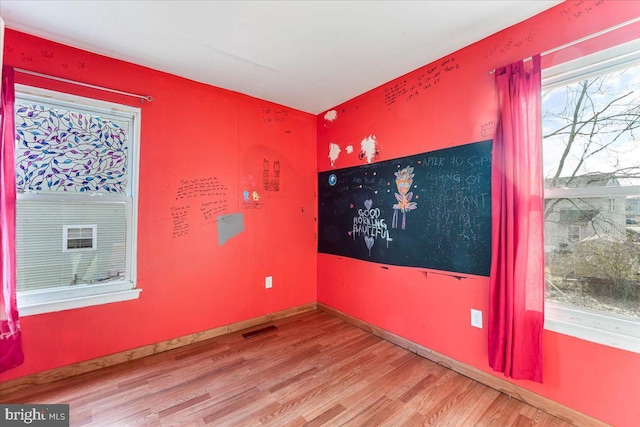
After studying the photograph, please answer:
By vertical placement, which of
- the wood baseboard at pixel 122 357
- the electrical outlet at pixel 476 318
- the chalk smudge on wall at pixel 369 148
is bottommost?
the wood baseboard at pixel 122 357

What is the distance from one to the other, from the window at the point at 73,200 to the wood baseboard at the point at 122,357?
1.53ft

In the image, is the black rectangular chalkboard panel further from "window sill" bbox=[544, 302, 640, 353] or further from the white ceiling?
the white ceiling

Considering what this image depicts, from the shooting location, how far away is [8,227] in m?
1.77

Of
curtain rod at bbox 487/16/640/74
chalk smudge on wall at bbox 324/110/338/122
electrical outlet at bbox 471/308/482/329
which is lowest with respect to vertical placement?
electrical outlet at bbox 471/308/482/329

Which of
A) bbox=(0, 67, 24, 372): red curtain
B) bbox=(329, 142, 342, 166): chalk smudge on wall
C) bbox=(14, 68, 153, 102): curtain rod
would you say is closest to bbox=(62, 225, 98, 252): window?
bbox=(0, 67, 24, 372): red curtain

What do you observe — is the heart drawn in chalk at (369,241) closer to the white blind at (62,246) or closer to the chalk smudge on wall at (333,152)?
the chalk smudge on wall at (333,152)

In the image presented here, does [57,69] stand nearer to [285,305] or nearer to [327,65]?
[327,65]

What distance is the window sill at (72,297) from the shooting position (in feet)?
6.24

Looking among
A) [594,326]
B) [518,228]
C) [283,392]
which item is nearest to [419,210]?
[518,228]

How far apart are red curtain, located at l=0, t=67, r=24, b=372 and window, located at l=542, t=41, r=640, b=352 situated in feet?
11.5

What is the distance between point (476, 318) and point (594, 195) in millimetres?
1091

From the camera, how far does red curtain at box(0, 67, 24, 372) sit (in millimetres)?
1742

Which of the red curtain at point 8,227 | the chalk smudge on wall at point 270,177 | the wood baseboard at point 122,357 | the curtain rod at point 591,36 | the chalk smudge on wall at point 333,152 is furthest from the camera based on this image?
the chalk smudge on wall at point 333,152

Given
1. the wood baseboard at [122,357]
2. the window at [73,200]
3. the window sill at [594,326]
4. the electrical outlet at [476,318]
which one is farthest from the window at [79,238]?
the window sill at [594,326]
